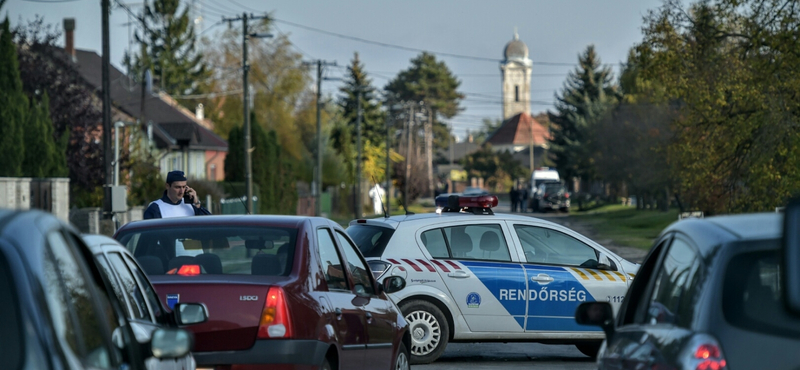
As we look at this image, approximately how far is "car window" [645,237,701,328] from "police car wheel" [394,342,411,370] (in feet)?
13.1

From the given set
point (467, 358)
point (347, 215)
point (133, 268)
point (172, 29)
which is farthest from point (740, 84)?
point (172, 29)

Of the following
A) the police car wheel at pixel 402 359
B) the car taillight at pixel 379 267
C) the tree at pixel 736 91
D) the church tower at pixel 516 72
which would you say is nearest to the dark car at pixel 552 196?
the tree at pixel 736 91

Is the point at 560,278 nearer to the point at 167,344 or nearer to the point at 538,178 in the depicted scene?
the point at 167,344

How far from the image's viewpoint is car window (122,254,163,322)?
532 cm

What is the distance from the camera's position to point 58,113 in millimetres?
37031

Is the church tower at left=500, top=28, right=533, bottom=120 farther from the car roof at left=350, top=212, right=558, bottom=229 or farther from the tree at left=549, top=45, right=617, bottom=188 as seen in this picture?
the car roof at left=350, top=212, right=558, bottom=229

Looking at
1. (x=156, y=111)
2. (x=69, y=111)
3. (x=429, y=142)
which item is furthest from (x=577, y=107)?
(x=69, y=111)

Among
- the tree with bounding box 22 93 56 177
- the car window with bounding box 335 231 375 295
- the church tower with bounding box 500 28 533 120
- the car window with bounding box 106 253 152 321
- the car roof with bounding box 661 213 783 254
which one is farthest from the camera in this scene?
the church tower with bounding box 500 28 533 120

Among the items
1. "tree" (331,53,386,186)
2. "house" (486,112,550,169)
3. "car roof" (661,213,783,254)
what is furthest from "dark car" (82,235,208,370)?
"house" (486,112,550,169)

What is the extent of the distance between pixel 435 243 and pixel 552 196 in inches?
2304

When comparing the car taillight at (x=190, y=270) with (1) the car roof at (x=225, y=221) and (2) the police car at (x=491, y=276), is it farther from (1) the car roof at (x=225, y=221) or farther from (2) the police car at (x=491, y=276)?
(2) the police car at (x=491, y=276)

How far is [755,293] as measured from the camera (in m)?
3.95

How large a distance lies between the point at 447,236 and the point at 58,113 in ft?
91.3

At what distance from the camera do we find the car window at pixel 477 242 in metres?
11.7
